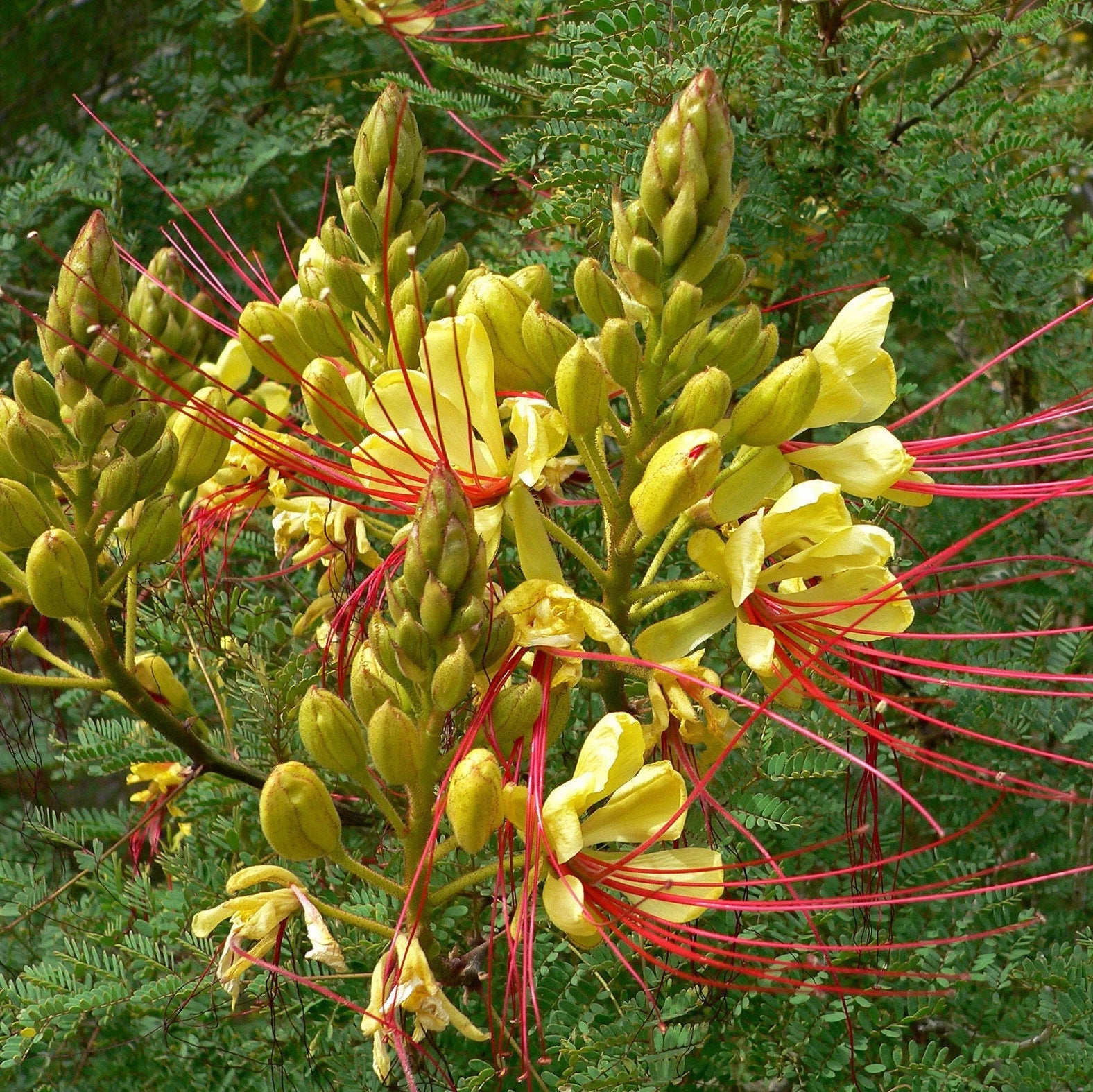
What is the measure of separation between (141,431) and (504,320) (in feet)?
1.72

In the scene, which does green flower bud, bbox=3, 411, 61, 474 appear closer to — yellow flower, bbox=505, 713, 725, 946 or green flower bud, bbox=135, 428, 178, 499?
green flower bud, bbox=135, 428, 178, 499

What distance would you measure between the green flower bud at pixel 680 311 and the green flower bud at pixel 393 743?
57cm

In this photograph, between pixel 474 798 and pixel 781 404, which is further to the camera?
pixel 781 404

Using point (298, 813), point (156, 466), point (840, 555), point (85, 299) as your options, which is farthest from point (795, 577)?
point (85, 299)

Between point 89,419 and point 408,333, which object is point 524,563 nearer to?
point 408,333

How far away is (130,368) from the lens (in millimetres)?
1821

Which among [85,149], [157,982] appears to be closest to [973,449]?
[157,982]

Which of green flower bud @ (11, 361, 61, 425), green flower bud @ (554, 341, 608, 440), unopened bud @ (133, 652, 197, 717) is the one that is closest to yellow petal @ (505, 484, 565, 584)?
green flower bud @ (554, 341, 608, 440)

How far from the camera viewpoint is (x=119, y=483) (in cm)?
163

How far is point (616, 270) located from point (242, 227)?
193 centimetres

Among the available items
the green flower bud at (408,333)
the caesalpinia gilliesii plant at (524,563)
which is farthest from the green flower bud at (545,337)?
the green flower bud at (408,333)

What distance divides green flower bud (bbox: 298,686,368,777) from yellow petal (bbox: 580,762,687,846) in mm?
277

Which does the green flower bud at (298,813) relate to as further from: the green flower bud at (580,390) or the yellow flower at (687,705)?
the green flower bud at (580,390)

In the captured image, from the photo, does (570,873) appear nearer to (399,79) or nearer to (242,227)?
(399,79)
